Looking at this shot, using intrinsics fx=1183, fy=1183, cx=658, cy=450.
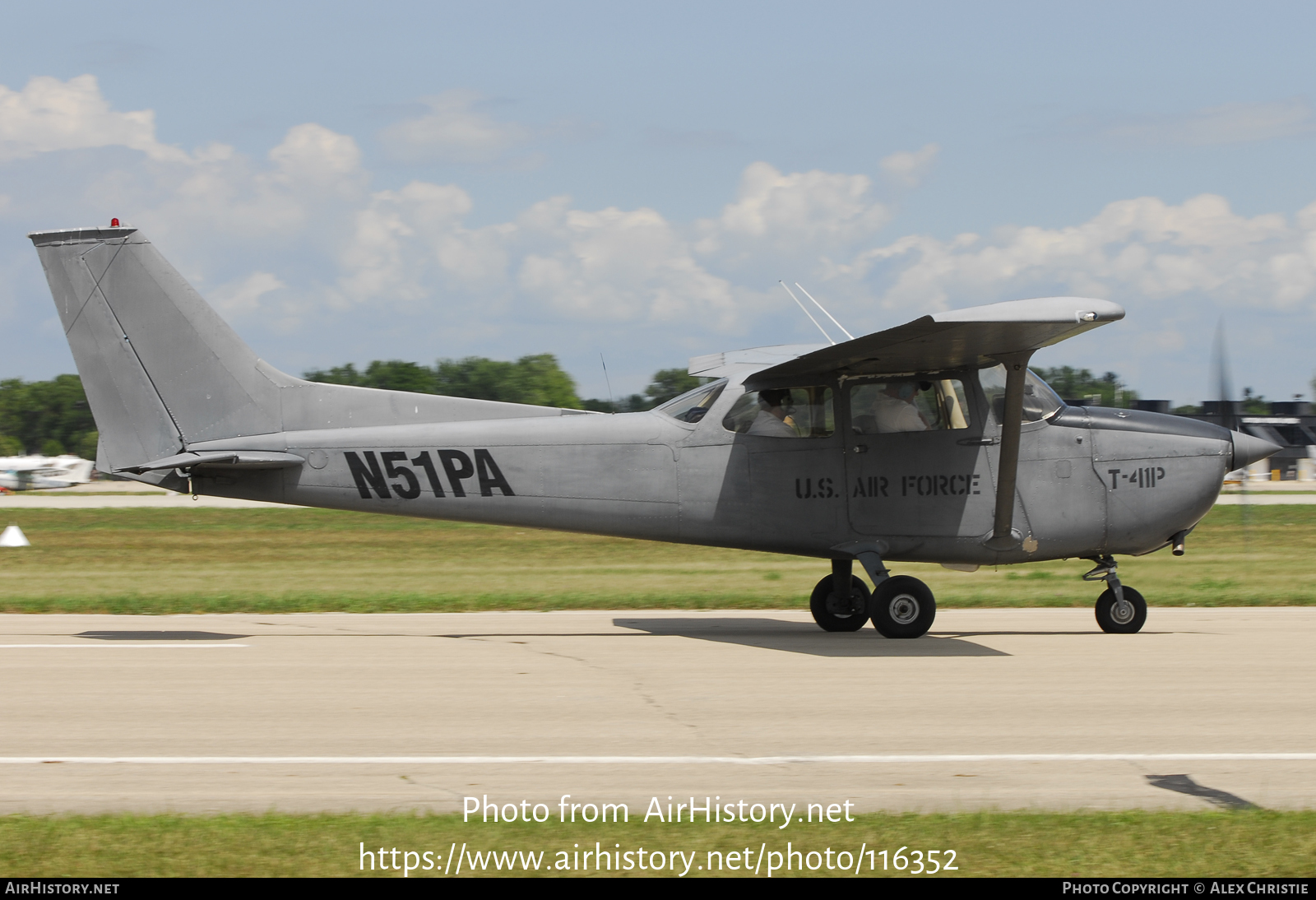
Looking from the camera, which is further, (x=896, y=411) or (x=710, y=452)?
(x=710, y=452)

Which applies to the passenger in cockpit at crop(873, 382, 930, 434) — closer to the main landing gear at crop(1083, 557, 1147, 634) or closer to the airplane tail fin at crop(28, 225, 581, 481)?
the main landing gear at crop(1083, 557, 1147, 634)

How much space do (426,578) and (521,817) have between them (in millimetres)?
13202

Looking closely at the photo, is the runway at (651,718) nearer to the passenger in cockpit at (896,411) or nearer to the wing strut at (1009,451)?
the wing strut at (1009,451)

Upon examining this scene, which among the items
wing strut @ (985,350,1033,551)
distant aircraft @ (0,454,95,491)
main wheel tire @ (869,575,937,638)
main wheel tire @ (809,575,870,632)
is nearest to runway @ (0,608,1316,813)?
main wheel tire @ (869,575,937,638)

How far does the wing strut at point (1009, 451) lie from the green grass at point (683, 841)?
5582mm

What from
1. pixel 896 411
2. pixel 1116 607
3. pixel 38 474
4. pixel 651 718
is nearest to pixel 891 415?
pixel 896 411

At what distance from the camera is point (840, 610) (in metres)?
11.5

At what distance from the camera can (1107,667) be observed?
9078mm

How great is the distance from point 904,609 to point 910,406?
1830 millimetres

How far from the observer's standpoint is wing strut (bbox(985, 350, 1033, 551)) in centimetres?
1025

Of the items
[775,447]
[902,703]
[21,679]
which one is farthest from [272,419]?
[902,703]

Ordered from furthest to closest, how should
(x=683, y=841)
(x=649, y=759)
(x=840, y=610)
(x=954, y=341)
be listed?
(x=840, y=610) → (x=954, y=341) → (x=649, y=759) → (x=683, y=841)

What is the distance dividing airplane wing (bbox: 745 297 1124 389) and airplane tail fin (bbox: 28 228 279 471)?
4.97 meters

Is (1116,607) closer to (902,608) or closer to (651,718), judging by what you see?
(902,608)
